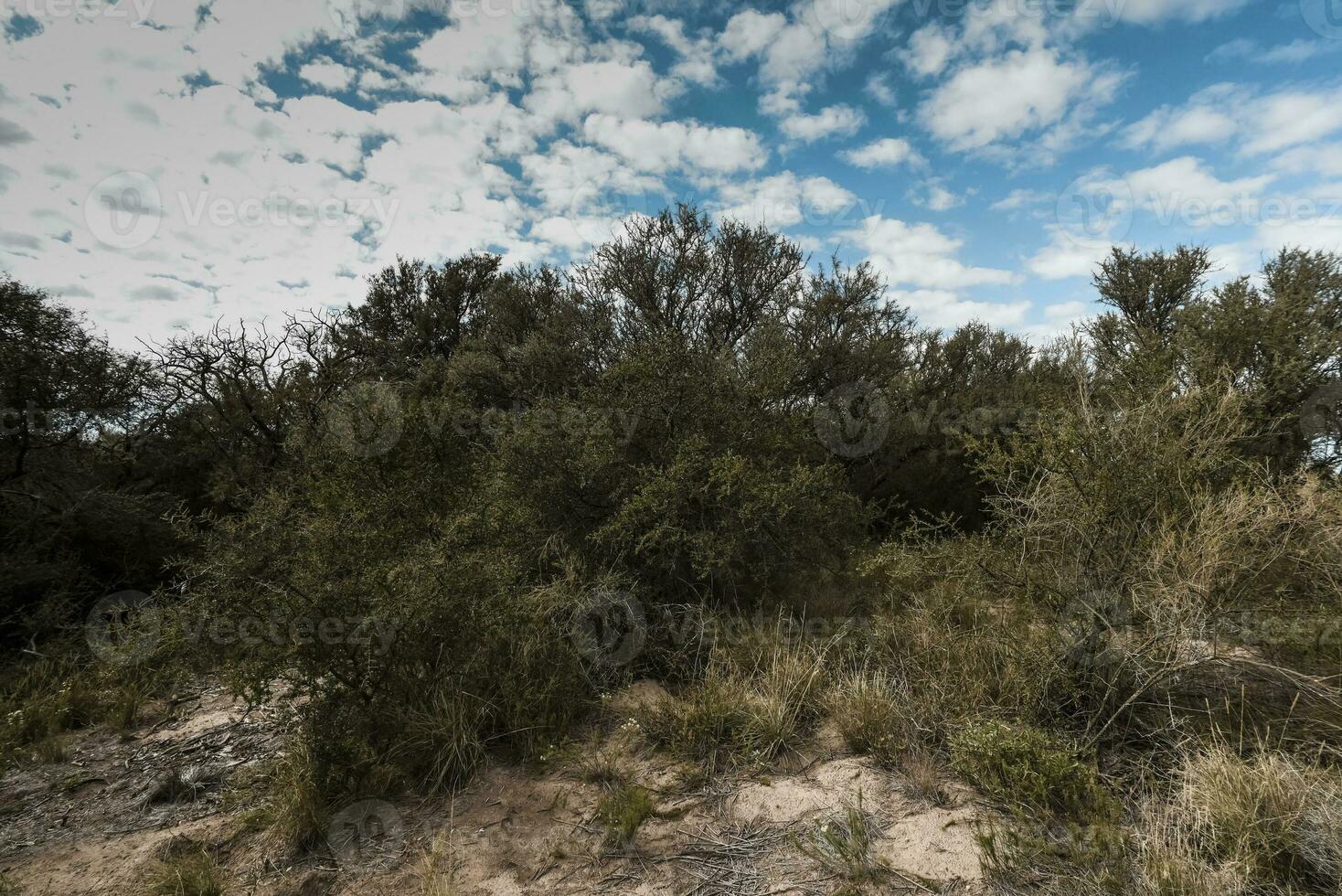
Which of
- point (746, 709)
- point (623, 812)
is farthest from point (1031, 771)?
point (623, 812)

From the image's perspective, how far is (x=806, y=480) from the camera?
621 cm

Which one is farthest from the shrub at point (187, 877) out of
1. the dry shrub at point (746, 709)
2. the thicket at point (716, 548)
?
the dry shrub at point (746, 709)

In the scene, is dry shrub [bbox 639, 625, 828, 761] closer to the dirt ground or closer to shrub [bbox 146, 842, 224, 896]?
the dirt ground

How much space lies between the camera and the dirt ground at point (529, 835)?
3219 millimetres

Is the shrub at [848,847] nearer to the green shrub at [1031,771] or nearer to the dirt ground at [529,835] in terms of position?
the dirt ground at [529,835]

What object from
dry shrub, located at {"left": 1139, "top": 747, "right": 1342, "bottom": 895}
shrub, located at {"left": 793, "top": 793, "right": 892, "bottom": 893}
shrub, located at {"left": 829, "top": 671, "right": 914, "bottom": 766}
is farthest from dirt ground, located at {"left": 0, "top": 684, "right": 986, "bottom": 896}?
dry shrub, located at {"left": 1139, "top": 747, "right": 1342, "bottom": 895}

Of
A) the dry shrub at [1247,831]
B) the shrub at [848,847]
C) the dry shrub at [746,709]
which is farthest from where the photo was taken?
the dry shrub at [746,709]

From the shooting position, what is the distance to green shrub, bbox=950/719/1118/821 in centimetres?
320

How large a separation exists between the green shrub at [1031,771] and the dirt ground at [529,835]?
0.17m

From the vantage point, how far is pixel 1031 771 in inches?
129

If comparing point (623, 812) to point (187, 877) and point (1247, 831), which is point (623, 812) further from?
point (1247, 831)

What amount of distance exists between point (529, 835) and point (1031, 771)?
2874 millimetres

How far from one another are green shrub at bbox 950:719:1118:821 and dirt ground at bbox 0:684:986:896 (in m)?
0.17

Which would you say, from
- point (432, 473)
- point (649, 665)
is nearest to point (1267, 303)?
point (649, 665)
